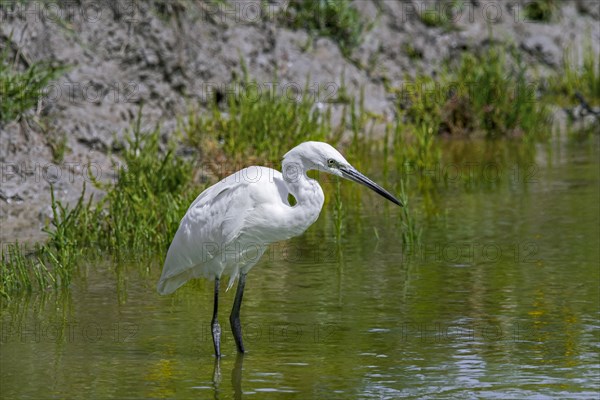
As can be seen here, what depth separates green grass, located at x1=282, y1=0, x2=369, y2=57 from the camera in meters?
17.3

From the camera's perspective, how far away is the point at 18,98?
1195 centimetres

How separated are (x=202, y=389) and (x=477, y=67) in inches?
432

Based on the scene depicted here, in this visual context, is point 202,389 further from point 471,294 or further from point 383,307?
point 471,294

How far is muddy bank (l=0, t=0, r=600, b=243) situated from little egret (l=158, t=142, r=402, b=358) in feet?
10.6

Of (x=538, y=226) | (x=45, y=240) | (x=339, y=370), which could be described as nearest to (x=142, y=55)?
(x=45, y=240)

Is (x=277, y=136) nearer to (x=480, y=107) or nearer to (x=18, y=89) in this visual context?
(x=18, y=89)

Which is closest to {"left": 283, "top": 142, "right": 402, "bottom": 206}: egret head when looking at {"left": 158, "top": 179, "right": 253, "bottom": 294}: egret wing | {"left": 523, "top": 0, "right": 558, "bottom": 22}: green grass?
{"left": 158, "top": 179, "right": 253, "bottom": 294}: egret wing

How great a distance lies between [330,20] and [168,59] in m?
3.58

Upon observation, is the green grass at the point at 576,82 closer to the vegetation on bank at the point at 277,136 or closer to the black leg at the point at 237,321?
the vegetation on bank at the point at 277,136

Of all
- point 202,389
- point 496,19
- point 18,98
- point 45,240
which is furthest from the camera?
point 496,19

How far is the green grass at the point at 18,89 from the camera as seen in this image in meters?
11.9

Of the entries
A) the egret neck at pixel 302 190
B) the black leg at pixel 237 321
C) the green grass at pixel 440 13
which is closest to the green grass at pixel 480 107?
the green grass at pixel 440 13

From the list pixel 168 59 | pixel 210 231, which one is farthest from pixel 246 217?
pixel 168 59

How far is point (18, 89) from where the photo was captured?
11.9m
